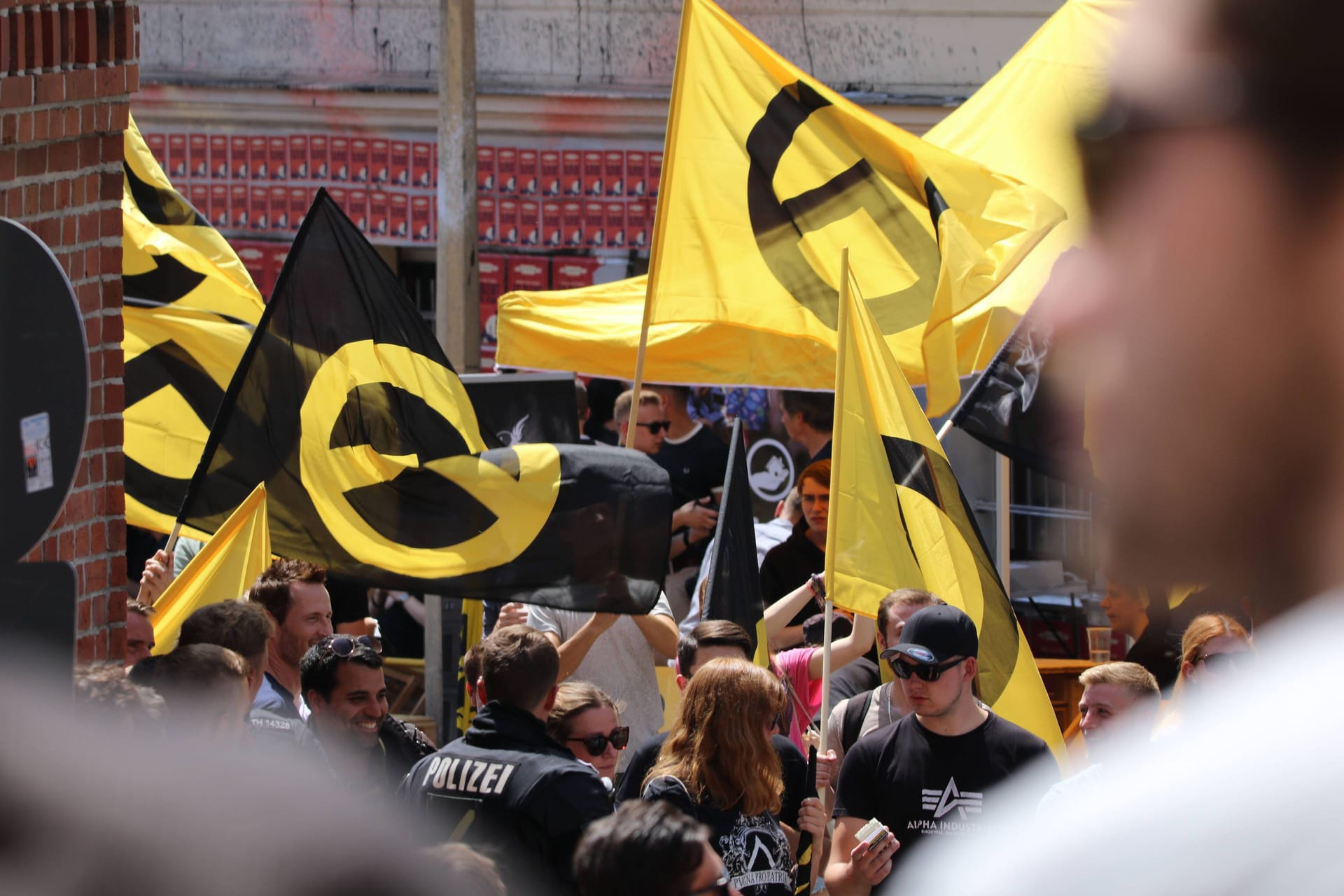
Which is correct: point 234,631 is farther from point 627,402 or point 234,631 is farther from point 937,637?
point 627,402

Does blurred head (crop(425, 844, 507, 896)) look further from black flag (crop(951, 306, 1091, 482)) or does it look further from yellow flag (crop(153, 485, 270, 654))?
black flag (crop(951, 306, 1091, 482))

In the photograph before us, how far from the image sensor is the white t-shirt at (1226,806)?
0.71 metres

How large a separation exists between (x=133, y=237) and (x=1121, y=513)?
23.1ft

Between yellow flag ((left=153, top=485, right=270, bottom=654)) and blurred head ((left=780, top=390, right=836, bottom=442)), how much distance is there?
3.35 m

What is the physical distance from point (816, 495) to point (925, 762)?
97.3 inches

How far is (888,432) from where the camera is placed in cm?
589

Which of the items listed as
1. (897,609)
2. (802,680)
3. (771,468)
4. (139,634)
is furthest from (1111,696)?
(771,468)

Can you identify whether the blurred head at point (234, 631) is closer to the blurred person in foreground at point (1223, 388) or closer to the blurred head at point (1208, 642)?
the blurred head at point (1208, 642)

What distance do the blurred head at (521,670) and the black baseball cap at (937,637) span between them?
3.62ft

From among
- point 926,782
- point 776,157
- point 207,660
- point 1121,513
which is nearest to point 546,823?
point 207,660

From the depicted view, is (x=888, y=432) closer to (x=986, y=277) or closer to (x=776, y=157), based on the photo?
(x=986, y=277)

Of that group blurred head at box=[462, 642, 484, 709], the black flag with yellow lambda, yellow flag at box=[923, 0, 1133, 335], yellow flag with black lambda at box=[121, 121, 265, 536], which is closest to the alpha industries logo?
the black flag with yellow lambda

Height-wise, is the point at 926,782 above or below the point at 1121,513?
below

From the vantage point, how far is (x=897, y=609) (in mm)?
5535
